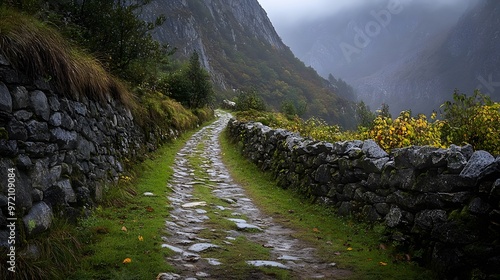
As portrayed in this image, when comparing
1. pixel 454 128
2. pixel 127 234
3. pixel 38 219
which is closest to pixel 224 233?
pixel 127 234

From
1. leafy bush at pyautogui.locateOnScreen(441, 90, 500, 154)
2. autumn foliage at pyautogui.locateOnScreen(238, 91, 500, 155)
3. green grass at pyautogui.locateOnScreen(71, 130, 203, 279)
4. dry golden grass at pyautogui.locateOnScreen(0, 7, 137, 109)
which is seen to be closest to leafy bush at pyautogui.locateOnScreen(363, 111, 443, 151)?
autumn foliage at pyautogui.locateOnScreen(238, 91, 500, 155)

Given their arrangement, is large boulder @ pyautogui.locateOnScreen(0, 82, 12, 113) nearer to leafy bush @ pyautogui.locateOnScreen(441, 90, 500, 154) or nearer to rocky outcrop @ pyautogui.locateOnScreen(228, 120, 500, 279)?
rocky outcrop @ pyautogui.locateOnScreen(228, 120, 500, 279)

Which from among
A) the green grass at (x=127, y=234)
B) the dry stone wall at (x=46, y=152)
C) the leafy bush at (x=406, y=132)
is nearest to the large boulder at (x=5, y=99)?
the dry stone wall at (x=46, y=152)

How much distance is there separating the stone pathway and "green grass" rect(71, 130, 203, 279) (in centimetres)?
24

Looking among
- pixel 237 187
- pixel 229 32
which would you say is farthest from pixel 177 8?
pixel 237 187

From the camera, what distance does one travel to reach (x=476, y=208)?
4359mm

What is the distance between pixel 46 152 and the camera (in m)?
5.23

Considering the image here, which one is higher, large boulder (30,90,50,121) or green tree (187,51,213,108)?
green tree (187,51,213,108)

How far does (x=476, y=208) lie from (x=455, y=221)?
34 cm

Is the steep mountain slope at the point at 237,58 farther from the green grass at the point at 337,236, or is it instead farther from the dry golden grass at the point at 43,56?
the dry golden grass at the point at 43,56

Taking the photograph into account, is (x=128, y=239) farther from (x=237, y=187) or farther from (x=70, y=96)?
(x=237, y=187)

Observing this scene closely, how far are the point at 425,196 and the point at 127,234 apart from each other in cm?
483

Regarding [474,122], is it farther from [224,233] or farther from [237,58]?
[237,58]

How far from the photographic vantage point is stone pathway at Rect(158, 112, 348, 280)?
4926 millimetres
